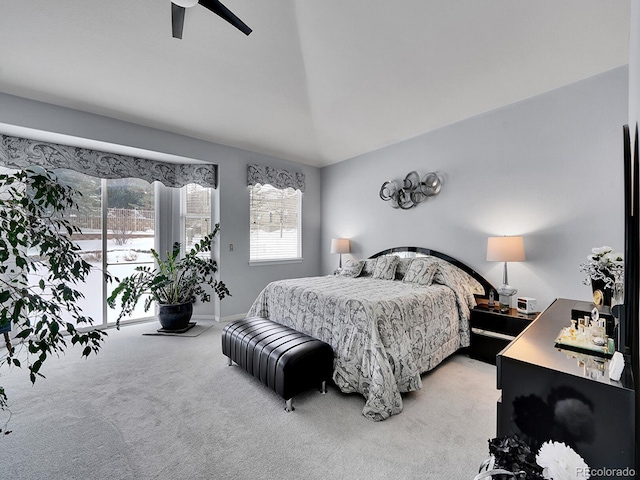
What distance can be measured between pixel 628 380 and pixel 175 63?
3.62 meters

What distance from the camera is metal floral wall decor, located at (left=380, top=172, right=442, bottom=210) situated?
3.82 m

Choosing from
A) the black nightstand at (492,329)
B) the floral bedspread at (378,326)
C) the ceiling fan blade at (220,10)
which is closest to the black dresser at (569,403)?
the floral bedspread at (378,326)

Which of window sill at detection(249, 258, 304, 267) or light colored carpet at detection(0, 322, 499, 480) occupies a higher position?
window sill at detection(249, 258, 304, 267)

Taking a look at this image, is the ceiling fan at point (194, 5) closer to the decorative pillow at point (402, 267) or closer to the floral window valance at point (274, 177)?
the floral window valance at point (274, 177)

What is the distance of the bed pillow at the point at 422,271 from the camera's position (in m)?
3.26

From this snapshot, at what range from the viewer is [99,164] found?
3.70 metres

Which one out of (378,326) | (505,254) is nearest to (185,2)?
(378,326)

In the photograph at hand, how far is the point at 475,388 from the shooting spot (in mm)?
2404

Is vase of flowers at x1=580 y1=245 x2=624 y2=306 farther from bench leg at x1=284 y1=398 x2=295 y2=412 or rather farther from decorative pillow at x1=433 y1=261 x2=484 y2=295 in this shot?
bench leg at x1=284 y1=398 x2=295 y2=412

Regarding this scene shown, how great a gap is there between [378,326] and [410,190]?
2.46m

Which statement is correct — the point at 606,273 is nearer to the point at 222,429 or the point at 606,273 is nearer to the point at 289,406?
the point at 289,406

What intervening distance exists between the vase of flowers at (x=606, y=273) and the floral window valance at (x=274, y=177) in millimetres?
4136

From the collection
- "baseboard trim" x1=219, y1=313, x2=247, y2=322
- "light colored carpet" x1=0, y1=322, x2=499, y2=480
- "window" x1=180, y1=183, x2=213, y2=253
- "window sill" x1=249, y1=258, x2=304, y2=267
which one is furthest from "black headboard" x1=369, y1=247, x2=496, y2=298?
"window" x1=180, y1=183, x2=213, y2=253

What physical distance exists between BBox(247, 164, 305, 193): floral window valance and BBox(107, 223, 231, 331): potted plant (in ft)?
3.38
